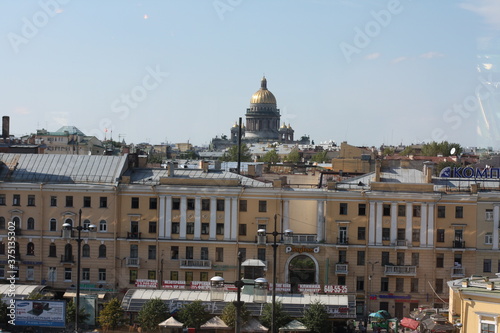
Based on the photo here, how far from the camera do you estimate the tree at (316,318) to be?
140 ft

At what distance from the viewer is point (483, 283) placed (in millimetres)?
37188

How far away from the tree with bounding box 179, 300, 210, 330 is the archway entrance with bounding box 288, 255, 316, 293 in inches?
347

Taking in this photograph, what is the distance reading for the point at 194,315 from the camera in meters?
43.5

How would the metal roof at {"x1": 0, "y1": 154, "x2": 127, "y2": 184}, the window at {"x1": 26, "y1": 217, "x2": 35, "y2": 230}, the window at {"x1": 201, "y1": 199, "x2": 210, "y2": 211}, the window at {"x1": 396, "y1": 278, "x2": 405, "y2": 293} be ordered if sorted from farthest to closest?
the metal roof at {"x1": 0, "y1": 154, "x2": 127, "y2": 184}, the window at {"x1": 26, "y1": 217, "x2": 35, "y2": 230}, the window at {"x1": 201, "y1": 199, "x2": 210, "y2": 211}, the window at {"x1": 396, "y1": 278, "x2": 405, "y2": 293}

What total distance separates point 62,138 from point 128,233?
293ft

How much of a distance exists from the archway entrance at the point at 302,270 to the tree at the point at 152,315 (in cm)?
947

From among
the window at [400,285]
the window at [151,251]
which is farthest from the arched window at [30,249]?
the window at [400,285]

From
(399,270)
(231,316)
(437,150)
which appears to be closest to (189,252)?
(231,316)

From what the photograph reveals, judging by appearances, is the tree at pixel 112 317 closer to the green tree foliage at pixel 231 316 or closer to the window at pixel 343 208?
the green tree foliage at pixel 231 316

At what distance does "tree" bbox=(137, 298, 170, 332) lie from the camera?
1722 inches

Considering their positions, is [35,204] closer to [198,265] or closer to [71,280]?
[71,280]

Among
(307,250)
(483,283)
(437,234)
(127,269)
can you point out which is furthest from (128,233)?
(483,283)

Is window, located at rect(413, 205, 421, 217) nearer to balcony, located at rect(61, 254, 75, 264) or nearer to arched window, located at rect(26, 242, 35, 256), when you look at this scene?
balcony, located at rect(61, 254, 75, 264)

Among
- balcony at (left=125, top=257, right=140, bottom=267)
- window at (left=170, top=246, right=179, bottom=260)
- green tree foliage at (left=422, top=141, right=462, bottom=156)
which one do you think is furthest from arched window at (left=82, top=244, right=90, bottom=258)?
green tree foliage at (left=422, top=141, right=462, bottom=156)
